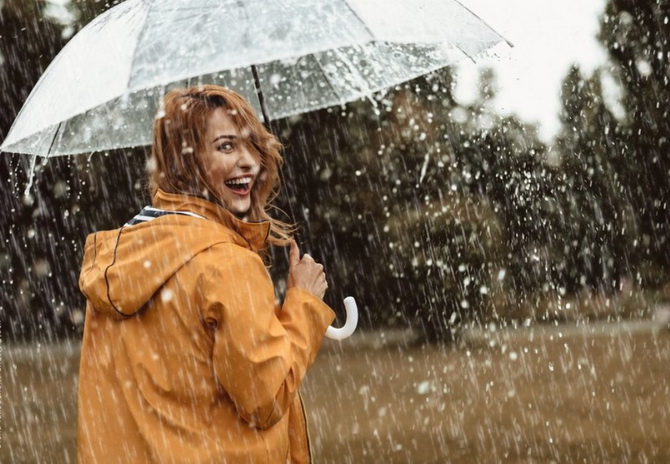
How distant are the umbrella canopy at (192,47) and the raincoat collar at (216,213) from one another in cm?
43

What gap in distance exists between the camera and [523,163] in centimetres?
1555

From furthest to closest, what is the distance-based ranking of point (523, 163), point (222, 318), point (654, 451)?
point (523, 163), point (654, 451), point (222, 318)

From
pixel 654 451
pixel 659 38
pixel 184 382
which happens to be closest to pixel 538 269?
pixel 659 38

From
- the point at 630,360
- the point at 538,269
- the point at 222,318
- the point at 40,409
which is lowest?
the point at 538,269

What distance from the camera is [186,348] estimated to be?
2051 mm

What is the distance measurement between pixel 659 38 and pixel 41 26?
9433 mm

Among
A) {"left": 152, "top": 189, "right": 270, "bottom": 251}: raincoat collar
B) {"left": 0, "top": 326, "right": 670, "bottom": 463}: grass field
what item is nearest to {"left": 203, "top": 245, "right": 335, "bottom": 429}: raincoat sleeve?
{"left": 152, "top": 189, "right": 270, "bottom": 251}: raincoat collar

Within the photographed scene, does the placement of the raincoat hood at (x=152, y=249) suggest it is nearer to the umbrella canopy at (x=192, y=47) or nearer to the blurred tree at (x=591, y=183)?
the umbrella canopy at (x=192, y=47)

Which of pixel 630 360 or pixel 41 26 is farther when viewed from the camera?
pixel 41 26

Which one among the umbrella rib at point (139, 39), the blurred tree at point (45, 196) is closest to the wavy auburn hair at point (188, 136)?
the umbrella rib at point (139, 39)

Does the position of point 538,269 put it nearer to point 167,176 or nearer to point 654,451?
point 654,451

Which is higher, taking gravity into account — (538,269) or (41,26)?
(41,26)

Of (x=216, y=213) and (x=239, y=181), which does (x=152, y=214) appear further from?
(x=239, y=181)

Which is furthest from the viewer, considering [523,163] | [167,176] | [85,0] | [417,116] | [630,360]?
[523,163]
